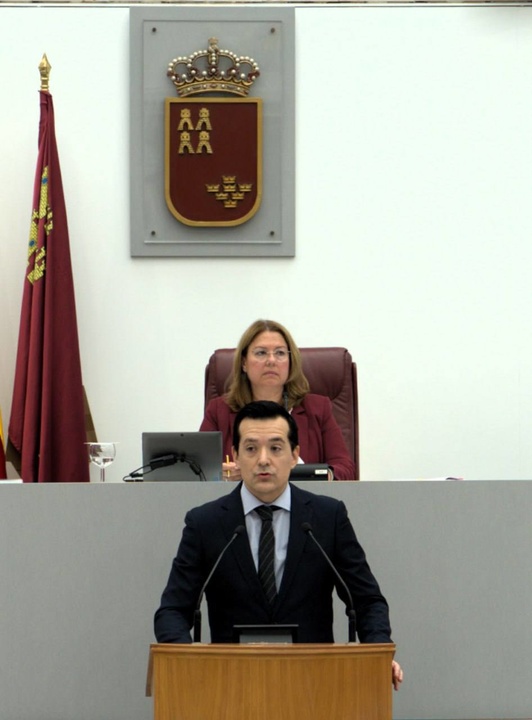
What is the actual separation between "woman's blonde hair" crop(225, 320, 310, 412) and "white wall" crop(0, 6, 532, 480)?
100cm

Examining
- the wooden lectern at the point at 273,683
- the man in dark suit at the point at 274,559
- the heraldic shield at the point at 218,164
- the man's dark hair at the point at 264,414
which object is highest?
the heraldic shield at the point at 218,164

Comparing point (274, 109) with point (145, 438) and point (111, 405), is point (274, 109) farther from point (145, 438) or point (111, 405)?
point (145, 438)

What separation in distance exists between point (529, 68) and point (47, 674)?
3407 millimetres

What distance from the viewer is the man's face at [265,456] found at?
114 inches

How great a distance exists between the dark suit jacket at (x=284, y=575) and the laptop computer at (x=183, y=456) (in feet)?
2.50

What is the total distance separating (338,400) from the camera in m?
4.55

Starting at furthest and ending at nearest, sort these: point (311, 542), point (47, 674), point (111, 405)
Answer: point (111, 405) < point (47, 674) < point (311, 542)

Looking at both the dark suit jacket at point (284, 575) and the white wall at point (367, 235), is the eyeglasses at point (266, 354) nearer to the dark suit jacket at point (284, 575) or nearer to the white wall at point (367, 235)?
the white wall at point (367, 235)

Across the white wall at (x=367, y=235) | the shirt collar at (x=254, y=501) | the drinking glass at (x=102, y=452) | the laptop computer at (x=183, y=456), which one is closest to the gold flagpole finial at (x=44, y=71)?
the white wall at (x=367, y=235)

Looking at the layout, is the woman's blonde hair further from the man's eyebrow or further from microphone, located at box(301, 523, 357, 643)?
microphone, located at box(301, 523, 357, 643)

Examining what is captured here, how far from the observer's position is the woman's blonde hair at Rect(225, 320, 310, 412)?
169 inches

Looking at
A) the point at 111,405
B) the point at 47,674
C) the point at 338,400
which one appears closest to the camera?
the point at 47,674

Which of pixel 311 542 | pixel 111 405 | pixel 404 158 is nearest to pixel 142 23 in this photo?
pixel 404 158

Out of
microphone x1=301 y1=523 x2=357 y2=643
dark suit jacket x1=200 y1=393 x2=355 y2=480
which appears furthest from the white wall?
microphone x1=301 y1=523 x2=357 y2=643
